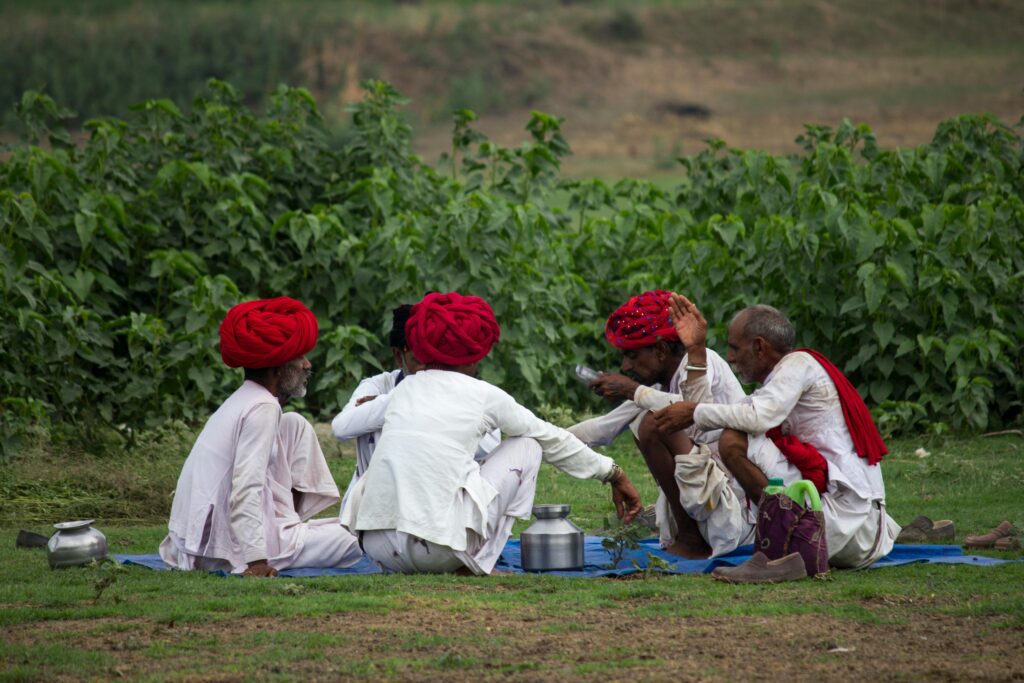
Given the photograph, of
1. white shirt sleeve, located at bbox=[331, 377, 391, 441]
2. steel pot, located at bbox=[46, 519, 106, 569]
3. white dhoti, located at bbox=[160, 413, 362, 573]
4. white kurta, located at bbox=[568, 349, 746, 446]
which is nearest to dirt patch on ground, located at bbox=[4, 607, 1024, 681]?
white dhoti, located at bbox=[160, 413, 362, 573]

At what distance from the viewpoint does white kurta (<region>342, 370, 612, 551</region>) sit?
5465 millimetres

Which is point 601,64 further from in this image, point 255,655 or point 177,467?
point 255,655

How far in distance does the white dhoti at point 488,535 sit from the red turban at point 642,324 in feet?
2.10

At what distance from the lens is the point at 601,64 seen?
43.3m

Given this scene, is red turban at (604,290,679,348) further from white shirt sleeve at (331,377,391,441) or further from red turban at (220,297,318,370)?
red turban at (220,297,318,370)

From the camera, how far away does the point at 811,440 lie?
5.69 m

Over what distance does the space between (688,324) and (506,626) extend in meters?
1.73

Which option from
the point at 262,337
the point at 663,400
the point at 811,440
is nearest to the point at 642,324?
the point at 663,400

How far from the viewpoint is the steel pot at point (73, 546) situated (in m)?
5.81

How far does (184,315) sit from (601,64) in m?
34.5

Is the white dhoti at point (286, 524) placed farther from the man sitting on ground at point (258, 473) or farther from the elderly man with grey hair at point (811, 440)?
the elderly man with grey hair at point (811, 440)

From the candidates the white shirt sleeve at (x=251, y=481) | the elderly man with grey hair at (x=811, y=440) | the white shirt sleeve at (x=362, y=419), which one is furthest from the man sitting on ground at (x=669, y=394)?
the white shirt sleeve at (x=251, y=481)

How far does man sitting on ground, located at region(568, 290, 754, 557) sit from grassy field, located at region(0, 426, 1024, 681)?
47 centimetres

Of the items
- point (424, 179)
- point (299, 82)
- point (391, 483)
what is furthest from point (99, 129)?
point (299, 82)
